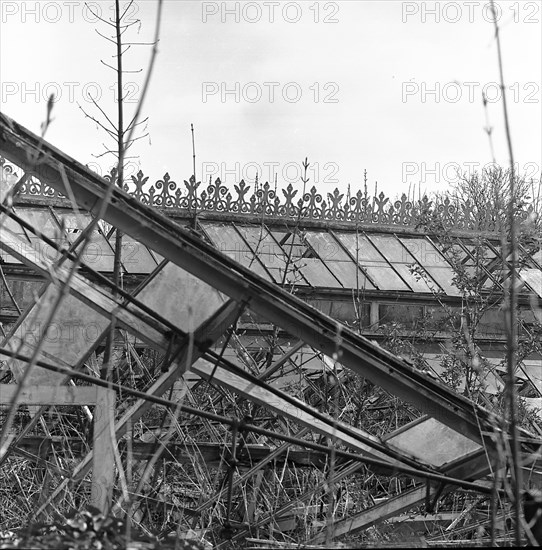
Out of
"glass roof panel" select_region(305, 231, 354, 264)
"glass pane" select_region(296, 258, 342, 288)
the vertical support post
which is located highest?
"glass roof panel" select_region(305, 231, 354, 264)

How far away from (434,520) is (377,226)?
23.9 ft

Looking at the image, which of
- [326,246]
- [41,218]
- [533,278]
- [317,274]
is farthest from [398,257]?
[41,218]

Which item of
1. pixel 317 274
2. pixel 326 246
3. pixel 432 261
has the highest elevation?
pixel 326 246

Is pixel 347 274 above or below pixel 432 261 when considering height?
below

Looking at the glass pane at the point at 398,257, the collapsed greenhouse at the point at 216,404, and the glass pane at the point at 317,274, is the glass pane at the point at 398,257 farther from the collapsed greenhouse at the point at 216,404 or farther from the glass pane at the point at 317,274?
the collapsed greenhouse at the point at 216,404

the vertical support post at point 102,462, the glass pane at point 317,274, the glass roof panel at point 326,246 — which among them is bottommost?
the vertical support post at point 102,462

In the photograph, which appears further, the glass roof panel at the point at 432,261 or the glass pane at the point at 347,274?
the glass roof panel at the point at 432,261

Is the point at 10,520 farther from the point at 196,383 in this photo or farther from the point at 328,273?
the point at 328,273

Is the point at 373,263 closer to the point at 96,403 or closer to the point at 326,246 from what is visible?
the point at 326,246

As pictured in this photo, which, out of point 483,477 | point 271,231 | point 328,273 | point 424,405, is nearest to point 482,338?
point 328,273

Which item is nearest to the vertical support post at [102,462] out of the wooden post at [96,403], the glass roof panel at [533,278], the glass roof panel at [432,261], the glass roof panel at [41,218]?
the wooden post at [96,403]

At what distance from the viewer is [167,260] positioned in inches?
173


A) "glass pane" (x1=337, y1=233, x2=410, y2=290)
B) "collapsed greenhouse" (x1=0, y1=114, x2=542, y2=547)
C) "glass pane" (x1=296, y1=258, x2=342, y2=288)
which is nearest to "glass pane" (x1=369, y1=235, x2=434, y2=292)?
"glass pane" (x1=337, y1=233, x2=410, y2=290)

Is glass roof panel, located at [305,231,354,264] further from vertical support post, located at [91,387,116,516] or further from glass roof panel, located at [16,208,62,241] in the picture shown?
vertical support post, located at [91,387,116,516]
